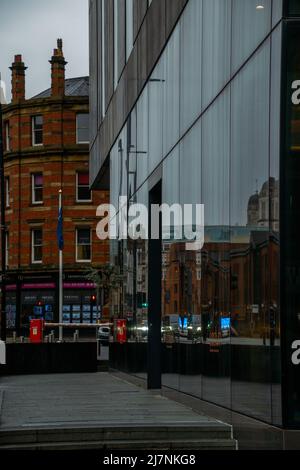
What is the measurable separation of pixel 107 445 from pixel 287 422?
2864 mm

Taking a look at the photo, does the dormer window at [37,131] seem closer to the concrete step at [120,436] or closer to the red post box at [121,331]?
the red post box at [121,331]

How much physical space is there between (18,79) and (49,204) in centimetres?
1053

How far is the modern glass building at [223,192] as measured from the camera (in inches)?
432

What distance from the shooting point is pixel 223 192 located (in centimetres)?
1391

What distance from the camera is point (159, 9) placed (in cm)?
2020

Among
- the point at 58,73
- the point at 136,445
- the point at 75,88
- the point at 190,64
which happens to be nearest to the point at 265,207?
the point at 136,445

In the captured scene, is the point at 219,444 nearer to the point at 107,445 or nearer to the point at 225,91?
the point at 107,445

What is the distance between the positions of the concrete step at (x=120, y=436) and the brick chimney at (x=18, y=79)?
63375mm

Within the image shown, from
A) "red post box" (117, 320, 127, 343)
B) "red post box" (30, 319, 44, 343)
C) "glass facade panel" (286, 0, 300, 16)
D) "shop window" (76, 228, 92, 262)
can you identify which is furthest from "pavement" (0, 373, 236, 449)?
"shop window" (76, 228, 92, 262)

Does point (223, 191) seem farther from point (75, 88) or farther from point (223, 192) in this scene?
point (75, 88)

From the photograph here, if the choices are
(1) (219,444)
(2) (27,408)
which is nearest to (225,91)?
(1) (219,444)

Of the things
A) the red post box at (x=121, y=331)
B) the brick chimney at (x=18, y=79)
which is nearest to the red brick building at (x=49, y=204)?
the brick chimney at (x=18, y=79)

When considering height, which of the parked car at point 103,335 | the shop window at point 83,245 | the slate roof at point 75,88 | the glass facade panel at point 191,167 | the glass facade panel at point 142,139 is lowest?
the parked car at point 103,335
